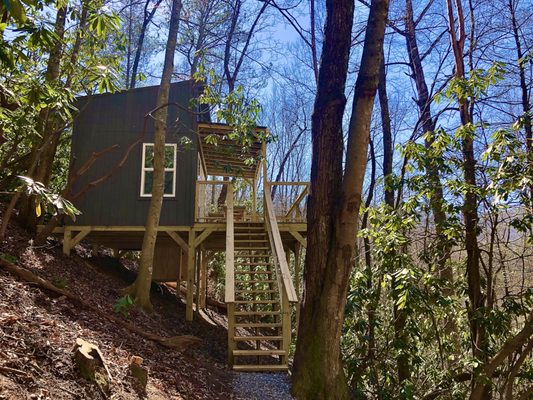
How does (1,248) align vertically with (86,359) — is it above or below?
above

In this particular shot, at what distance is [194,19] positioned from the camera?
61.2 feet

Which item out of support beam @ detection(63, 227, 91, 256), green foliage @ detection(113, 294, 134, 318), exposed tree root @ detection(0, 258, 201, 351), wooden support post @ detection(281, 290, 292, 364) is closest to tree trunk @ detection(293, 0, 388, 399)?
wooden support post @ detection(281, 290, 292, 364)

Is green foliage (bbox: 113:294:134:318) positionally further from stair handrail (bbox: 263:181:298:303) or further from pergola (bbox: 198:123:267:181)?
pergola (bbox: 198:123:267:181)

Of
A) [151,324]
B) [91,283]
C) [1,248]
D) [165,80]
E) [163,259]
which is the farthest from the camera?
[163,259]

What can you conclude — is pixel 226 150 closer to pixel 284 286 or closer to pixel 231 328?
pixel 284 286

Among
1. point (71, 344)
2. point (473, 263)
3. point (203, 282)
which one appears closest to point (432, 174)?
point (473, 263)

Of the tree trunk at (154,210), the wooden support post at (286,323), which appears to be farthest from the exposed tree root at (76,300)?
the tree trunk at (154,210)

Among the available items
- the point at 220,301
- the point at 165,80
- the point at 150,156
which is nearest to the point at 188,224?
the point at 150,156

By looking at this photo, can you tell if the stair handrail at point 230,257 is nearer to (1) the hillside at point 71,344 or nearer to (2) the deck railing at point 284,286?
(2) the deck railing at point 284,286

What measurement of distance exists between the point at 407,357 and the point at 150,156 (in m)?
7.33

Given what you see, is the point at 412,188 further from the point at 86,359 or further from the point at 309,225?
the point at 86,359

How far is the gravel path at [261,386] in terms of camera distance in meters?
5.19

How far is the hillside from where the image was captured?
334cm

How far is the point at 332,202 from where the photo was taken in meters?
5.05
